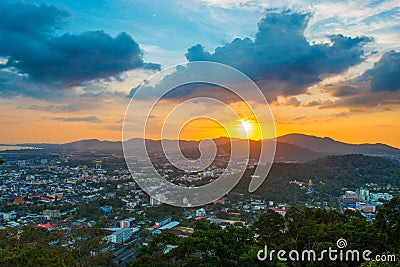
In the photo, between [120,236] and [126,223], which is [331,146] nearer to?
[126,223]

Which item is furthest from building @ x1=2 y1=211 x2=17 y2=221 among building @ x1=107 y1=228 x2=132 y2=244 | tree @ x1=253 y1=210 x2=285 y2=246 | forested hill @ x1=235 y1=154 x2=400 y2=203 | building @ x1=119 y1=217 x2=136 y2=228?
forested hill @ x1=235 y1=154 x2=400 y2=203

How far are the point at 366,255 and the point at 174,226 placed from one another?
25.5 feet

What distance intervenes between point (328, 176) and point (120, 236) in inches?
638

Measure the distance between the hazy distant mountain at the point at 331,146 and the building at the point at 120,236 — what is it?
23747mm

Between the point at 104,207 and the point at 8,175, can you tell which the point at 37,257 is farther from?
the point at 8,175

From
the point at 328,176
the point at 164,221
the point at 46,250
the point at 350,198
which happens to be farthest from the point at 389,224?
the point at 328,176

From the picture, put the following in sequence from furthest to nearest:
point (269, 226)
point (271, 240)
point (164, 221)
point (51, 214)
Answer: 1. point (51, 214)
2. point (164, 221)
3. point (269, 226)
4. point (271, 240)

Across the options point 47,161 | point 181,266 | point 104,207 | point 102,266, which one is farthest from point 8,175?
point 181,266

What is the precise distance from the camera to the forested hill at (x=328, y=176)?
18.8 metres

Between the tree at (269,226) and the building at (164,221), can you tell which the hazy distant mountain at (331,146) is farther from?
the tree at (269,226)

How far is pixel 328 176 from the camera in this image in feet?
70.2

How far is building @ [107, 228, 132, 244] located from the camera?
9.62 metres

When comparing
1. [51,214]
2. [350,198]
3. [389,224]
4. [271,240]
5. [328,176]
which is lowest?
[51,214]

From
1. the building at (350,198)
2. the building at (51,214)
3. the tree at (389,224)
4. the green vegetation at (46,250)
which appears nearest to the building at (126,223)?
the building at (51,214)
